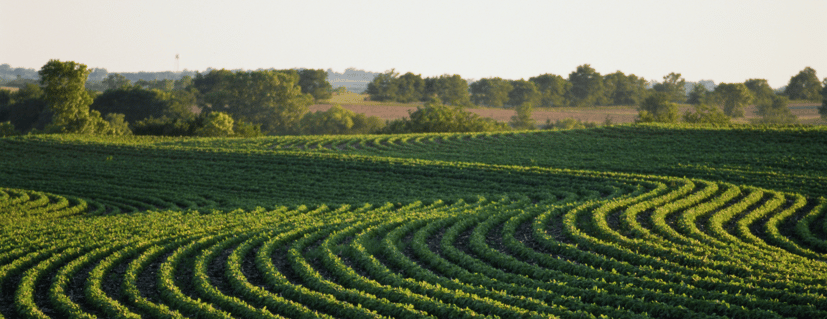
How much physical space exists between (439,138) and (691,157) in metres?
23.0

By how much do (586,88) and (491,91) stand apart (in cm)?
1988

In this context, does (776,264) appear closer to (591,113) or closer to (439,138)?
(439,138)

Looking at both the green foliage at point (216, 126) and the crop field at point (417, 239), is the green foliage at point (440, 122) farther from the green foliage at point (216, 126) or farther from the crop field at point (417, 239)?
the crop field at point (417, 239)

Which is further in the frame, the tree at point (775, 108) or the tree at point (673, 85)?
the tree at point (673, 85)

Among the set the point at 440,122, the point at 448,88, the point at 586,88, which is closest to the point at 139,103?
the point at 440,122

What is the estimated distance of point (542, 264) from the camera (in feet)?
45.9

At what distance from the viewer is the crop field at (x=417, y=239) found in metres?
11.1

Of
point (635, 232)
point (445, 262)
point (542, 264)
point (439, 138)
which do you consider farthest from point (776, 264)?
point (439, 138)

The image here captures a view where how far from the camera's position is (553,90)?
389ft

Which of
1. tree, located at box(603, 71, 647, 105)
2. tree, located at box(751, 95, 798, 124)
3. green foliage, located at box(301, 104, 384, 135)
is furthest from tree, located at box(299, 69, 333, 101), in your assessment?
tree, located at box(751, 95, 798, 124)

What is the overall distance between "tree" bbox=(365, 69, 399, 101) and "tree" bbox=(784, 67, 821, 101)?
74613mm

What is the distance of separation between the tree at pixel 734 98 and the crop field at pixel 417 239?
2570 inches

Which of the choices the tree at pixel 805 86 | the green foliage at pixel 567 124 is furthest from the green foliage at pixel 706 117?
the tree at pixel 805 86

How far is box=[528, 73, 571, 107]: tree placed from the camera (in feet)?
387
